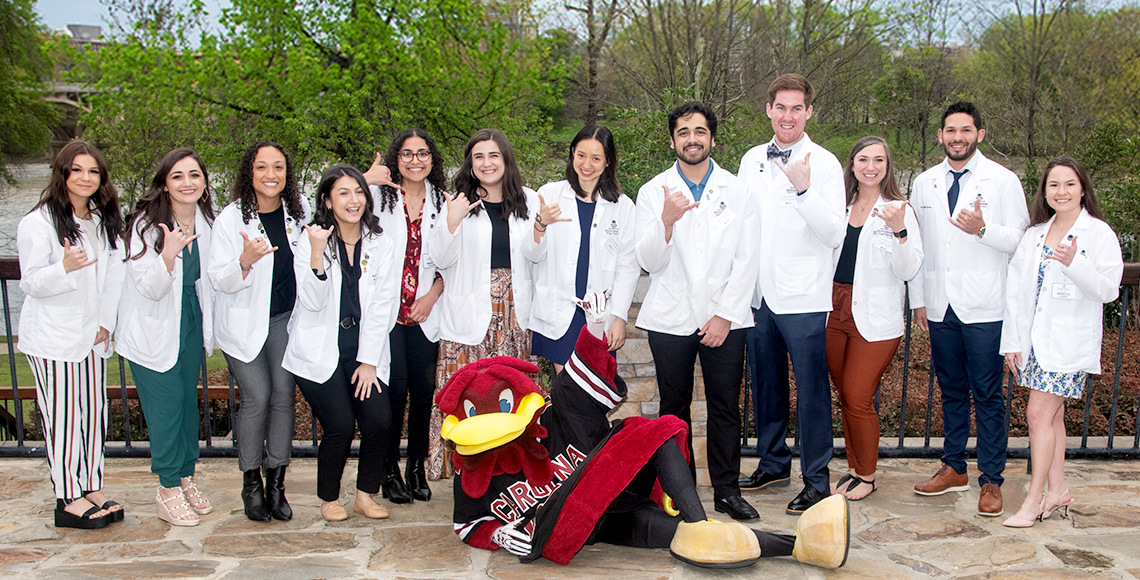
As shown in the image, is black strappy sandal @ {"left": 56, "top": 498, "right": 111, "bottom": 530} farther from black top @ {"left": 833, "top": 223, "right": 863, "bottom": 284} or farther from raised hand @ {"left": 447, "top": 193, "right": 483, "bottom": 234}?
black top @ {"left": 833, "top": 223, "right": 863, "bottom": 284}

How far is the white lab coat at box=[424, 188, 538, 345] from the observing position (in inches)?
156

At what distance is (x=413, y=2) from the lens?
11.7 metres

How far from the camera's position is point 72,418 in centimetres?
373

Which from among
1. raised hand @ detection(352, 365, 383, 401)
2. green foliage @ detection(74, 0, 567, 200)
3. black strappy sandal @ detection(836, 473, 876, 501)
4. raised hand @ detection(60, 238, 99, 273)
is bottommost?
black strappy sandal @ detection(836, 473, 876, 501)

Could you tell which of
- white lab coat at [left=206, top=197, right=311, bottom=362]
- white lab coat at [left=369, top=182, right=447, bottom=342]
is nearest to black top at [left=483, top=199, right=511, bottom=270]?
white lab coat at [left=369, top=182, right=447, bottom=342]

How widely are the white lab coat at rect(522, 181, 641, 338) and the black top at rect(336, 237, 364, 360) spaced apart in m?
0.77

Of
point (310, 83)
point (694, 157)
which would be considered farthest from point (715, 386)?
point (310, 83)

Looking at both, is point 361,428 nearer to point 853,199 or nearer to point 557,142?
point 853,199

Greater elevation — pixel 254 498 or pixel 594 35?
pixel 594 35

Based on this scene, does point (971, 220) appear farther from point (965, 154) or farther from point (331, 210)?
point (331, 210)

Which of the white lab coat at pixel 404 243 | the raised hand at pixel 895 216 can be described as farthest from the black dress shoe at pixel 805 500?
the white lab coat at pixel 404 243

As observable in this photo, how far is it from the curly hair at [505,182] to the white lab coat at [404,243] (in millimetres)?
194

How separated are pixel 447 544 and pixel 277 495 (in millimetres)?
896

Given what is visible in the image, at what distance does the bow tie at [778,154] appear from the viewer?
3.95 m
